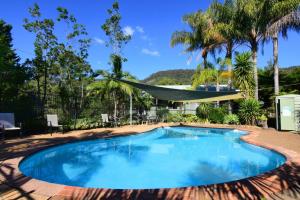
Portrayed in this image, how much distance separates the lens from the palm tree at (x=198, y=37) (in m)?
19.6

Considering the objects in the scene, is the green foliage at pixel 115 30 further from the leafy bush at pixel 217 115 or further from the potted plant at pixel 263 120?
the potted plant at pixel 263 120

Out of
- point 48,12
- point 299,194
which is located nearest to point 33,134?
point 48,12

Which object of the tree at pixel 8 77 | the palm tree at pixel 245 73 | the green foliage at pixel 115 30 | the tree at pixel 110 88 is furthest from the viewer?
the green foliage at pixel 115 30

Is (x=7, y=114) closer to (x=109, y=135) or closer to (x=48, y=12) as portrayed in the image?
(x=109, y=135)

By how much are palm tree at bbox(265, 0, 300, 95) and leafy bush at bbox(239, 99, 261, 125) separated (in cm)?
155

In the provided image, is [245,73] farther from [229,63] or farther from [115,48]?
[115,48]

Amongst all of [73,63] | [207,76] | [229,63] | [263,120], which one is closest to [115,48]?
[73,63]

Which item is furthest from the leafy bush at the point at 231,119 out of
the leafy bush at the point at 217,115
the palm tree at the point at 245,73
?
the palm tree at the point at 245,73

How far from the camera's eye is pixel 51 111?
13.9 m

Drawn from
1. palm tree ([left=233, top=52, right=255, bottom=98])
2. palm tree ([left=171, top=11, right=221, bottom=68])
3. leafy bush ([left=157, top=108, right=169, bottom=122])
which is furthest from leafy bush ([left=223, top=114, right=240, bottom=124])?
palm tree ([left=171, top=11, right=221, bottom=68])

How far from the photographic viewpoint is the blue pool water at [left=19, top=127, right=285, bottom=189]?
654cm

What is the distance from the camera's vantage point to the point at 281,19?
1555 cm

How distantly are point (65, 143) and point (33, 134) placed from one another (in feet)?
9.95

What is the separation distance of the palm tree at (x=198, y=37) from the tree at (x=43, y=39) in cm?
973
